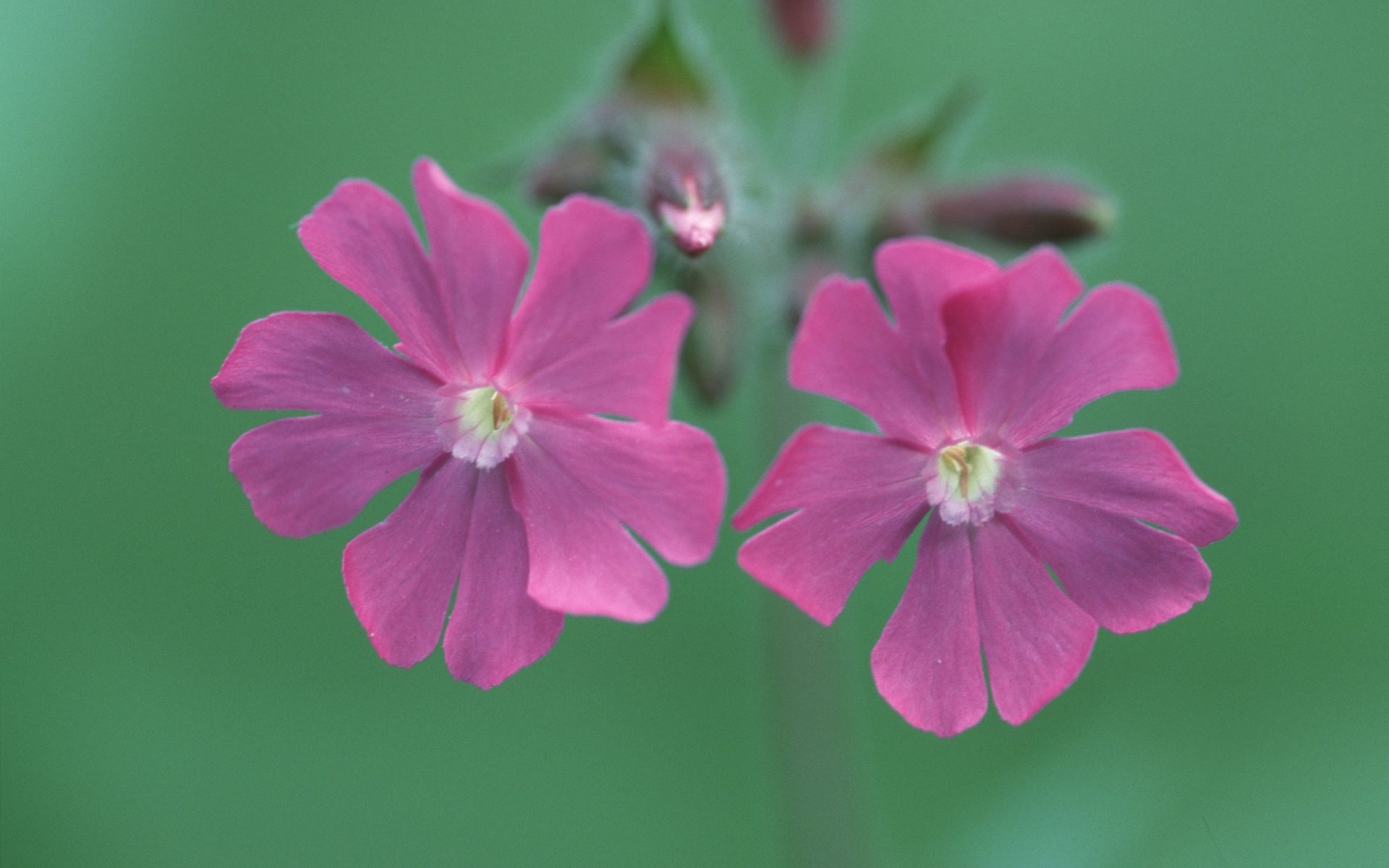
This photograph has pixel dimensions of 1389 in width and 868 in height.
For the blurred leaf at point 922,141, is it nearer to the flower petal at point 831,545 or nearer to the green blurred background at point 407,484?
the green blurred background at point 407,484

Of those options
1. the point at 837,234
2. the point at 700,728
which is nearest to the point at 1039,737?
the point at 700,728

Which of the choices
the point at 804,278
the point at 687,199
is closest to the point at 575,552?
the point at 687,199

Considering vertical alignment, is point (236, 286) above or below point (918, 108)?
above

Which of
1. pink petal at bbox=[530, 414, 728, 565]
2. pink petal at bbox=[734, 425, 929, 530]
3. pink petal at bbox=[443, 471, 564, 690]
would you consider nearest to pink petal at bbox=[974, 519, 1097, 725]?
pink petal at bbox=[734, 425, 929, 530]

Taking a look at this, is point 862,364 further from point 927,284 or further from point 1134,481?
point 1134,481

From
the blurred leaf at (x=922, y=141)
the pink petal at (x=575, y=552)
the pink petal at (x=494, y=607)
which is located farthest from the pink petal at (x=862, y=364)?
the blurred leaf at (x=922, y=141)

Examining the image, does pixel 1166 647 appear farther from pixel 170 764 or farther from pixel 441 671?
pixel 170 764
